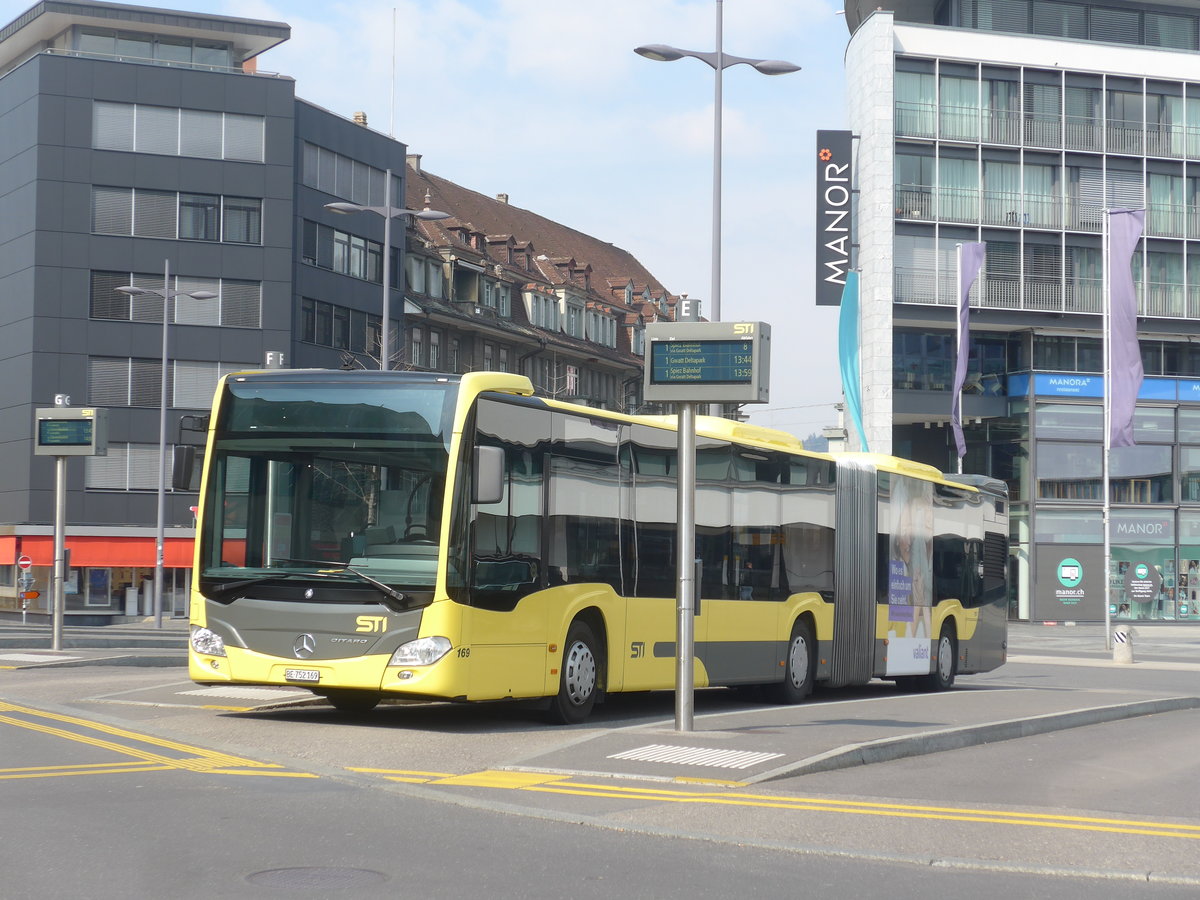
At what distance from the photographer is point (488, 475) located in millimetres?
Result: 13141

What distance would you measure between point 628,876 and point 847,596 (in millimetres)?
13801

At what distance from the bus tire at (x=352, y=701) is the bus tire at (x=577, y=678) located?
5.39 ft

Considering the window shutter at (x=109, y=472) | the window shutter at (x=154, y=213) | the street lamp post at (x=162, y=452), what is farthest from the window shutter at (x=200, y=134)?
the window shutter at (x=109, y=472)

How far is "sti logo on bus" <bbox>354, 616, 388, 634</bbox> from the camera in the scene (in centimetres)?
1316

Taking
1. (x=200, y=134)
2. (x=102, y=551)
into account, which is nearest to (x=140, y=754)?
(x=102, y=551)

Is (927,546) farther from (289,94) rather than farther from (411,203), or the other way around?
(411,203)

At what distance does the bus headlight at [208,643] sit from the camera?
13719 mm

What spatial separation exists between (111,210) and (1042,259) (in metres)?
31.1

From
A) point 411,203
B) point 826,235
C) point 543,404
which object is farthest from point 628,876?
point 411,203

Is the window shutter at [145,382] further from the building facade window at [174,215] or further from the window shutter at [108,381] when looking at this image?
the building facade window at [174,215]

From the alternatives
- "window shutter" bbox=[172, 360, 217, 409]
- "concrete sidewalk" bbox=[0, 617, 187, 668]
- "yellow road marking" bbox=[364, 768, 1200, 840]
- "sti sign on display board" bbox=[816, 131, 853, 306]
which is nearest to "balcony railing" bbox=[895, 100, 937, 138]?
"sti sign on display board" bbox=[816, 131, 853, 306]

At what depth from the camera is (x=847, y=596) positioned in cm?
2069

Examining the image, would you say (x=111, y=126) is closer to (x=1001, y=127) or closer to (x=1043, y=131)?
(x=1001, y=127)

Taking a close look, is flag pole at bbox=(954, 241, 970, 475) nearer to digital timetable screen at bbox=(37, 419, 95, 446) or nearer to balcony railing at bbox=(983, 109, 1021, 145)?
balcony railing at bbox=(983, 109, 1021, 145)
